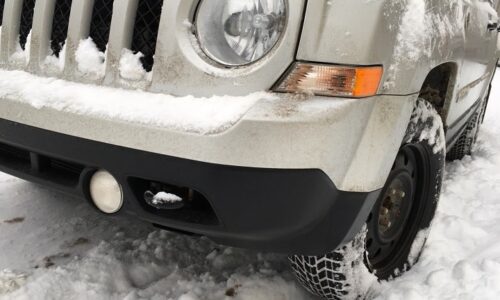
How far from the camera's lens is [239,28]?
5.02ft

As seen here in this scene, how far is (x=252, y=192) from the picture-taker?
1514mm

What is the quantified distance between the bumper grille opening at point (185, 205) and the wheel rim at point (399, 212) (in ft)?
2.38

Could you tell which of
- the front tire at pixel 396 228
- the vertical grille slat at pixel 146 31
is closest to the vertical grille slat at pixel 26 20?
the vertical grille slat at pixel 146 31

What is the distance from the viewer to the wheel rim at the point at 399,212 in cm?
204

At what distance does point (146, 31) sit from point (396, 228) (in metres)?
1.43

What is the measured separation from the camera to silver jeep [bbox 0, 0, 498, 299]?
1.44m

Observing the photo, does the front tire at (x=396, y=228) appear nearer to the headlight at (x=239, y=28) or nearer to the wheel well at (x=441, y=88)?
the wheel well at (x=441, y=88)

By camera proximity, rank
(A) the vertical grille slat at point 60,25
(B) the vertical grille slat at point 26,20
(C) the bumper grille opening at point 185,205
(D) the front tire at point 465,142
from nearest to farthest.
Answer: (C) the bumper grille opening at point 185,205 < (A) the vertical grille slat at point 60,25 < (B) the vertical grille slat at point 26,20 < (D) the front tire at point 465,142

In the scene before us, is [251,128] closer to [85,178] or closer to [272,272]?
[85,178]

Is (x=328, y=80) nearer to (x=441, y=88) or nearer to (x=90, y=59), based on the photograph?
(x=90, y=59)

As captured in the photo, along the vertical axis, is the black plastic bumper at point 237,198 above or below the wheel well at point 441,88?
below

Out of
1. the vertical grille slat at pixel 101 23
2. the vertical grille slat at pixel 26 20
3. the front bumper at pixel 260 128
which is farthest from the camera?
the vertical grille slat at pixel 26 20

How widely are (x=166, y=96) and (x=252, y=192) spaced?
43cm

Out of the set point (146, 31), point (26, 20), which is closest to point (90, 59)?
point (146, 31)
